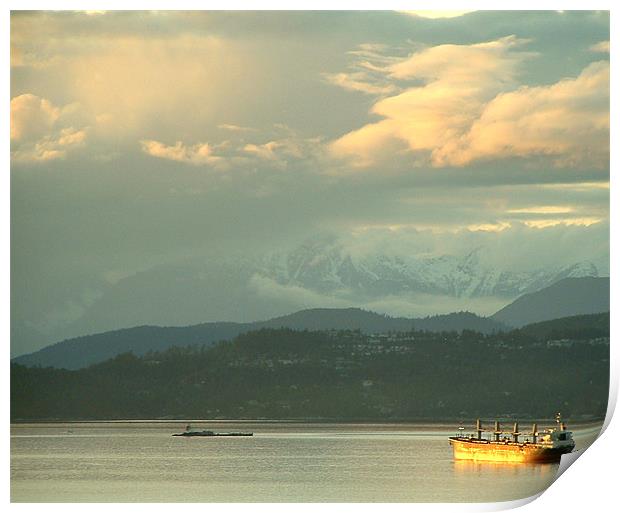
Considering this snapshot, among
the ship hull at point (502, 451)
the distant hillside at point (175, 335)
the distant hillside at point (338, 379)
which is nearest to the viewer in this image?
the distant hillside at point (175, 335)

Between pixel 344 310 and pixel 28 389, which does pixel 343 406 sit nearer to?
pixel 344 310

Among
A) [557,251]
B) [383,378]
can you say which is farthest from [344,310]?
[557,251]

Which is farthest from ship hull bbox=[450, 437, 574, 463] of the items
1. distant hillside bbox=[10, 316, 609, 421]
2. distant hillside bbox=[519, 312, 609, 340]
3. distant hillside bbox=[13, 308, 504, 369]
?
distant hillside bbox=[13, 308, 504, 369]

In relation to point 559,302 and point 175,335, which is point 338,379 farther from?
point 559,302

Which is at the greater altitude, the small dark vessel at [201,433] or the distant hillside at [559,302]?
the distant hillside at [559,302]

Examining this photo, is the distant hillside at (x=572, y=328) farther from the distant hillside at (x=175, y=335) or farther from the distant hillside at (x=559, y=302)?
the distant hillside at (x=175, y=335)

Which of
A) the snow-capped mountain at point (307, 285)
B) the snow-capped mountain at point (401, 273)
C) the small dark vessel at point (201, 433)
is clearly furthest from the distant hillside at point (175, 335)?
the small dark vessel at point (201, 433)

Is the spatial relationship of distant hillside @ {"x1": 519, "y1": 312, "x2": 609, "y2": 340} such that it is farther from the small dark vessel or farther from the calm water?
the small dark vessel
